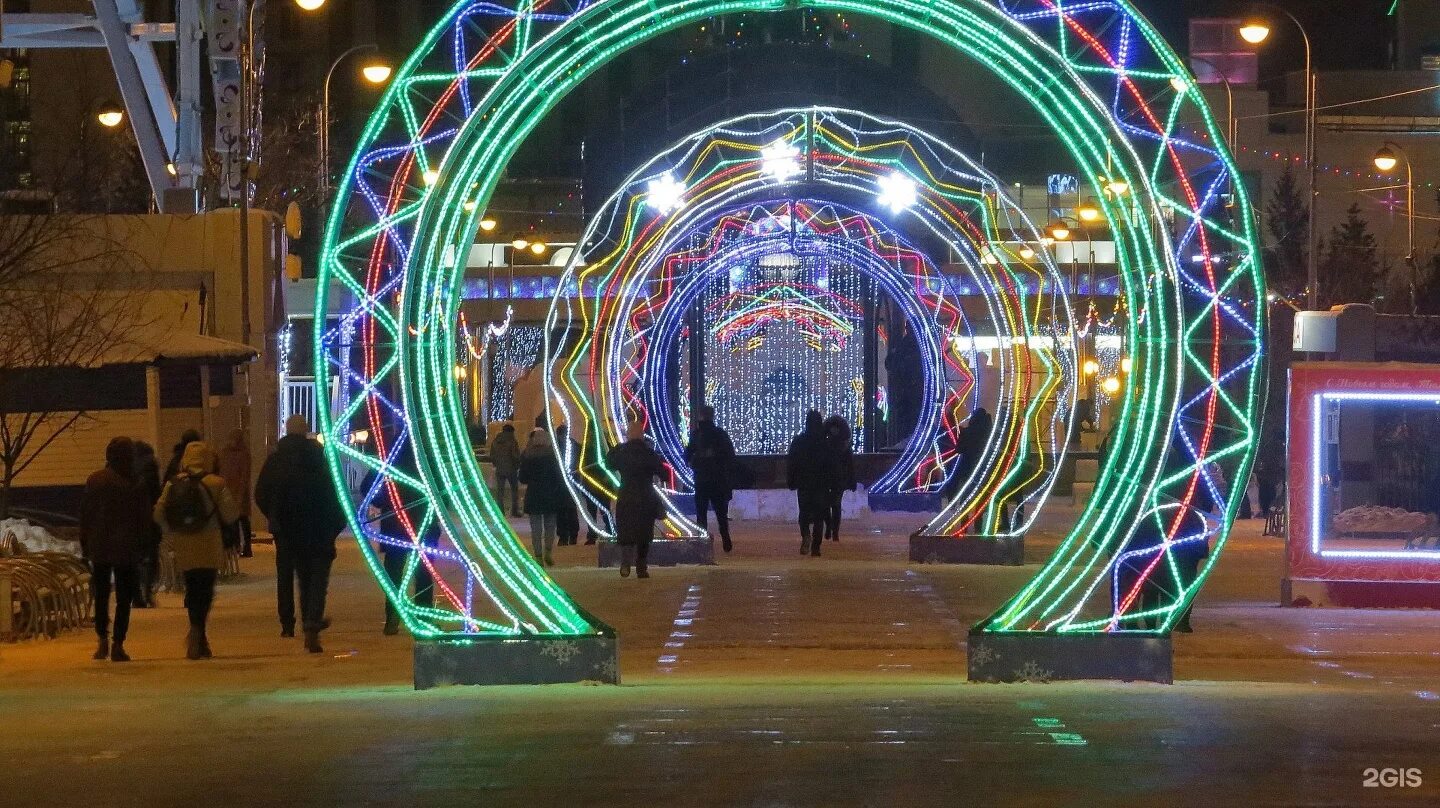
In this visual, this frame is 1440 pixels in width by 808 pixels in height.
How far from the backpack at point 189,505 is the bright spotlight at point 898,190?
12.0 metres

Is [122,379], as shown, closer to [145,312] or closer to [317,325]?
[145,312]

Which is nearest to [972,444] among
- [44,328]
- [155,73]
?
[44,328]

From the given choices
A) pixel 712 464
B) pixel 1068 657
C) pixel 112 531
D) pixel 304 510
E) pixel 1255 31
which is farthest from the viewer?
pixel 1255 31

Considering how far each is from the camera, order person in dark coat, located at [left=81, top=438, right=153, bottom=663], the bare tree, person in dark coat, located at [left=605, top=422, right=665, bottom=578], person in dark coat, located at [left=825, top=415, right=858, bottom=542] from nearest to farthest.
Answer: person in dark coat, located at [left=81, top=438, right=153, bottom=663] < person in dark coat, located at [left=605, top=422, right=665, bottom=578] < the bare tree < person in dark coat, located at [left=825, top=415, right=858, bottom=542]

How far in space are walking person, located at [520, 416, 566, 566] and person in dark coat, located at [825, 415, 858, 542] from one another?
3.54 m

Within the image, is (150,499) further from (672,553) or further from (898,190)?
(898,190)

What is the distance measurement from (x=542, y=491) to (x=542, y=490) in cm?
2

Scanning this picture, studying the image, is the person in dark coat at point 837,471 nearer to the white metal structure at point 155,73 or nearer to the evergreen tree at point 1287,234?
the white metal structure at point 155,73

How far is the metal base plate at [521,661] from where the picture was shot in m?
13.9

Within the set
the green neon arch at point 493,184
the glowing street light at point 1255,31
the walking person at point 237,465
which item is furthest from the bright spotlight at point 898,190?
the green neon arch at point 493,184

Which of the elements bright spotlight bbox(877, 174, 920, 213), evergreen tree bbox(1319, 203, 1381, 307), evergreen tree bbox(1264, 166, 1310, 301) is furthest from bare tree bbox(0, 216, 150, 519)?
evergreen tree bbox(1319, 203, 1381, 307)

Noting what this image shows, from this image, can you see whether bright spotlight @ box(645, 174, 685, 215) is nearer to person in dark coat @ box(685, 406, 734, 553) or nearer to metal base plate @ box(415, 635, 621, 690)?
person in dark coat @ box(685, 406, 734, 553)

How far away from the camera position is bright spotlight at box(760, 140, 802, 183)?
25.3 meters

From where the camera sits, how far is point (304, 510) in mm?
16969
